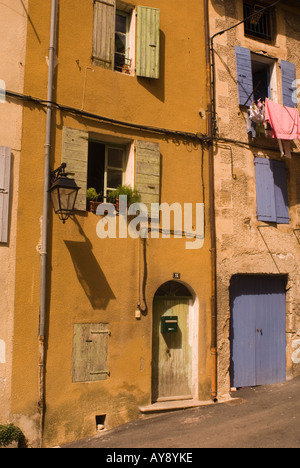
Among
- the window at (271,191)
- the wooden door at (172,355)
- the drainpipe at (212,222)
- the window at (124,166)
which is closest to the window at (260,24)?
the drainpipe at (212,222)

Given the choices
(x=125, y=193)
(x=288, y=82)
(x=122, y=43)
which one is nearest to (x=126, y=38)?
(x=122, y=43)

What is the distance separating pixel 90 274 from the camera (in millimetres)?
7469

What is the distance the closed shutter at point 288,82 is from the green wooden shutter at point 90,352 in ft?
20.8

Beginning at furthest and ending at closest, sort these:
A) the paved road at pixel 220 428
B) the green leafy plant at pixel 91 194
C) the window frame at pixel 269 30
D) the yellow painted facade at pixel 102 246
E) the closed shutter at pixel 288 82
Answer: the window frame at pixel 269 30 → the closed shutter at pixel 288 82 → the green leafy plant at pixel 91 194 → the yellow painted facade at pixel 102 246 → the paved road at pixel 220 428

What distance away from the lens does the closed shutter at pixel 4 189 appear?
679 cm

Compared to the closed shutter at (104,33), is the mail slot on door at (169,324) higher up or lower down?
lower down

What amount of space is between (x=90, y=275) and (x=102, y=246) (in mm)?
522

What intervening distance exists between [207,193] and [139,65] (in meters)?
2.66

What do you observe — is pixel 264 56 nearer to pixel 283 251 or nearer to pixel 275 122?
pixel 275 122

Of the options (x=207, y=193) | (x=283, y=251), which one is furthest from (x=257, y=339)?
(x=207, y=193)

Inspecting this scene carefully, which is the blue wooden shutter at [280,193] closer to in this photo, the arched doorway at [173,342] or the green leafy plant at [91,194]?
the arched doorway at [173,342]

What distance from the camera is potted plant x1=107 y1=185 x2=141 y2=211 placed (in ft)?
25.8

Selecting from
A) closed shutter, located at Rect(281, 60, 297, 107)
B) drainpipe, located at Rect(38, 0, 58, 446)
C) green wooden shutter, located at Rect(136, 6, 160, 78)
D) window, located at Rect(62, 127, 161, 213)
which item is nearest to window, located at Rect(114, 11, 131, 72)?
green wooden shutter, located at Rect(136, 6, 160, 78)

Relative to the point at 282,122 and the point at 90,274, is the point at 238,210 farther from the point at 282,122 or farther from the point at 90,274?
the point at 90,274
